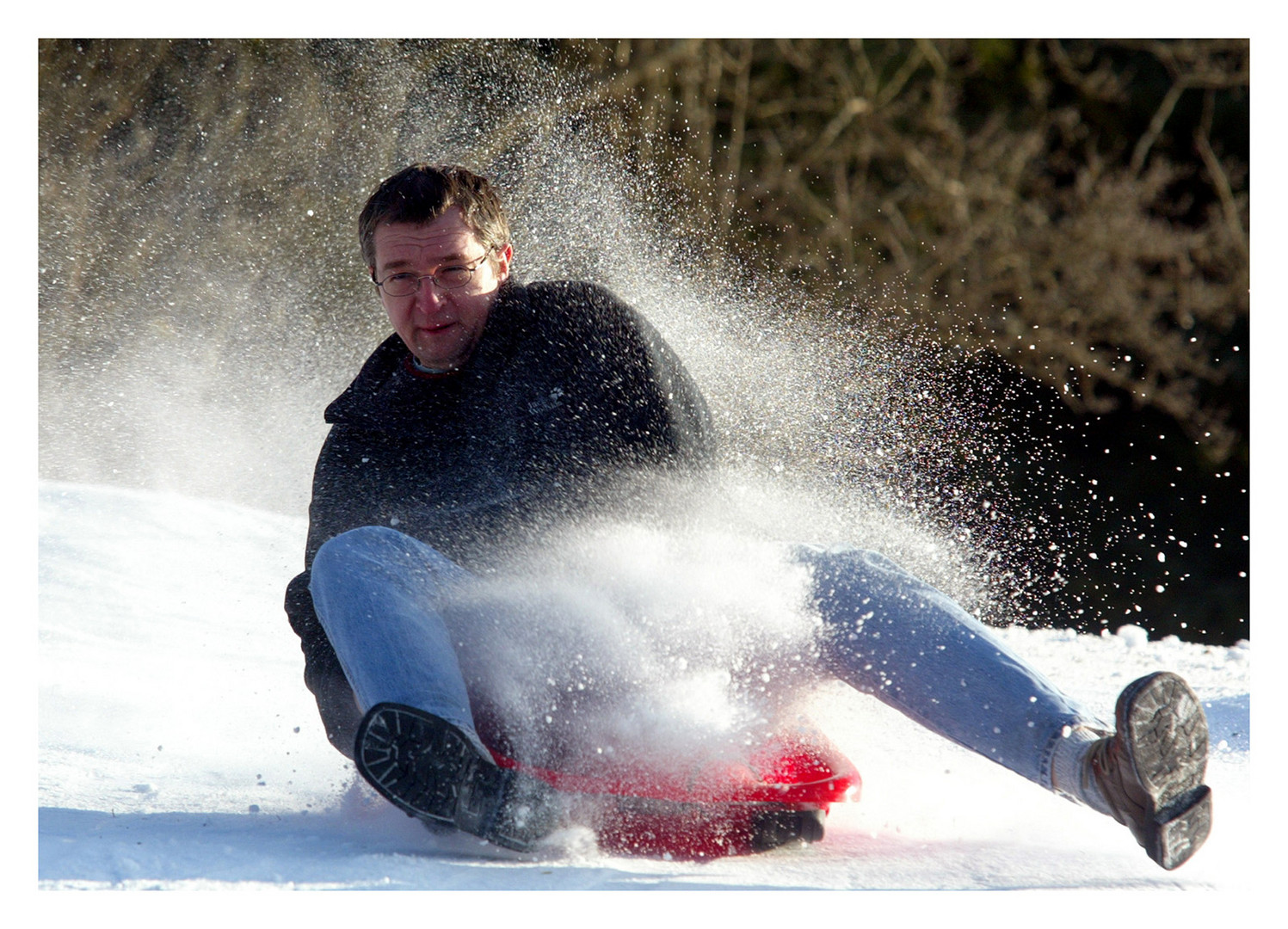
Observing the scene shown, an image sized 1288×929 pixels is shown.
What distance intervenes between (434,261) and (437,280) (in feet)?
0.10

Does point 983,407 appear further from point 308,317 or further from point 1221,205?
point 308,317

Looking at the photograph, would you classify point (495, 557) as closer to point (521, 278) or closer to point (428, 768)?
point (428, 768)

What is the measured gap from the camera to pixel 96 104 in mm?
3996

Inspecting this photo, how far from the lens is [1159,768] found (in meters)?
1.15

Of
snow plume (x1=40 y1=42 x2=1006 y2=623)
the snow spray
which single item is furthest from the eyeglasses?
snow plume (x1=40 y1=42 x2=1006 y2=623)

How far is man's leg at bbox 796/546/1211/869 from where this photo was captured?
3.80ft

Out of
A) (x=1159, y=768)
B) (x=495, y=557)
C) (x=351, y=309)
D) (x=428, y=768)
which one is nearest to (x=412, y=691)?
(x=428, y=768)

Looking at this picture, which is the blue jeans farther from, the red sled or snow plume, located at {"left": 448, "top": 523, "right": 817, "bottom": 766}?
the red sled

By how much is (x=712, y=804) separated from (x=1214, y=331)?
18.5 feet

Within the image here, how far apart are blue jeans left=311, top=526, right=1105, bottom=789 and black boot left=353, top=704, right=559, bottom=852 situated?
30 mm

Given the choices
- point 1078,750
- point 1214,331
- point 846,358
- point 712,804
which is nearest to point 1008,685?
point 1078,750

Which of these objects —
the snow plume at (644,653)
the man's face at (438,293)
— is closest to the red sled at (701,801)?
the snow plume at (644,653)

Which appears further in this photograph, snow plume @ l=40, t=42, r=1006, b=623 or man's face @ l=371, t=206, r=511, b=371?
snow plume @ l=40, t=42, r=1006, b=623

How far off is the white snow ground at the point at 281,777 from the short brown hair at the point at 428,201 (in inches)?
31.3
